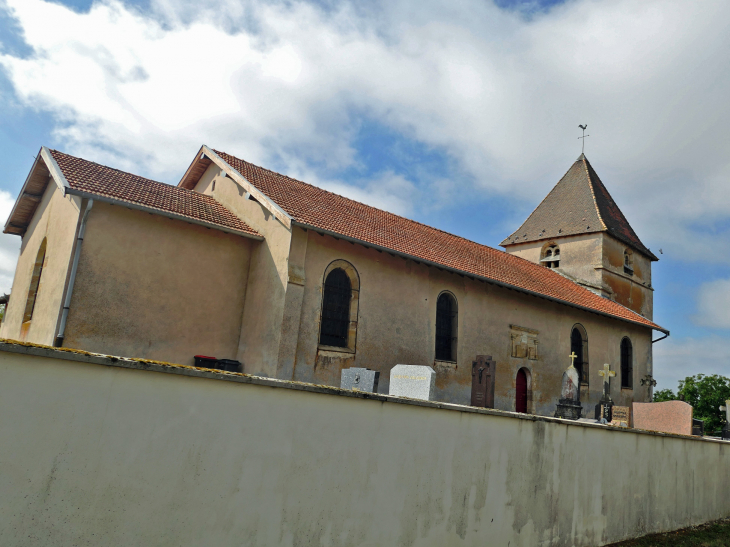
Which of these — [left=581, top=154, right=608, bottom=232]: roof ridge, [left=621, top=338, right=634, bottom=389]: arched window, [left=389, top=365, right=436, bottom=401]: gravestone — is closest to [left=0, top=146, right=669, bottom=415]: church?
[left=389, top=365, right=436, bottom=401]: gravestone

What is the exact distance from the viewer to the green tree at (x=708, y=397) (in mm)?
34062

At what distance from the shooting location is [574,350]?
749 inches

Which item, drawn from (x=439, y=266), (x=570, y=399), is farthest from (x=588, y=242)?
(x=439, y=266)

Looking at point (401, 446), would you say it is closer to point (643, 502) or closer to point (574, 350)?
point (643, 502)

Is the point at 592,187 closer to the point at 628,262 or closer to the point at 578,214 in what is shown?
the point at 578,214

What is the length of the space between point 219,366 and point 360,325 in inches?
134

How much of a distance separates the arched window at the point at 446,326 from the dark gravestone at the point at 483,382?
→ 2275 millimetres

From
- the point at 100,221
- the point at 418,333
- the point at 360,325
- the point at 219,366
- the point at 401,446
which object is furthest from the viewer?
the point at 418,333

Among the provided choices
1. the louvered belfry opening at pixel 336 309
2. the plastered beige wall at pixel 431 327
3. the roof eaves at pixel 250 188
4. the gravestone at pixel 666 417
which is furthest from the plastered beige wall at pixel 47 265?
the gravestone at pixel 666 417

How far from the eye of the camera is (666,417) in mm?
13469

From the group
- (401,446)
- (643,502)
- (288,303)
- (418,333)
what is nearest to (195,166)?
(288,303)

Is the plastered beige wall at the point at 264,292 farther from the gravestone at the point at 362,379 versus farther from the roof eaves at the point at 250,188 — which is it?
the gravestone at the point at 362,379

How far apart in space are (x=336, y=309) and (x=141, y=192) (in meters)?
5.26

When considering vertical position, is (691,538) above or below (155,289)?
below
